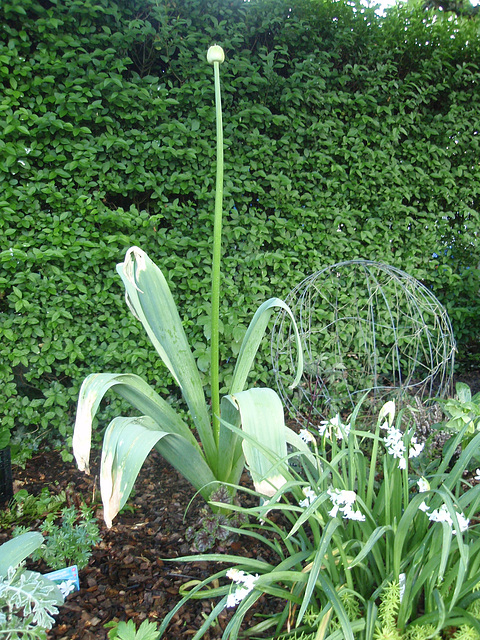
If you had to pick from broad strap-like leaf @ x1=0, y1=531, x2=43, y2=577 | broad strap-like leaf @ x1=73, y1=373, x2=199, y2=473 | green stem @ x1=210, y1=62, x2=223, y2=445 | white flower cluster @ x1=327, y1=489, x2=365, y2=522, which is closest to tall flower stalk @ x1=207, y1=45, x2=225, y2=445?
green stem @ x1=210, y1=62, x2=223, y2=445

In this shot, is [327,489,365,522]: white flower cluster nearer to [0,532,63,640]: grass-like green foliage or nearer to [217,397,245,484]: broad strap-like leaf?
[217,397,245,484]: broad strap-like leaf

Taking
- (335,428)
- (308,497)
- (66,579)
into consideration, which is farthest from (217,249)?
(66,579)

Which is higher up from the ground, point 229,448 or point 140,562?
point 229,448

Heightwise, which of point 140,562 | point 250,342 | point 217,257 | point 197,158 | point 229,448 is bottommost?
point 140,562

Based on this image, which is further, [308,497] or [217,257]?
[217,257]

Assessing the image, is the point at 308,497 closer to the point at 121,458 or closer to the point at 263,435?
the point at 263,435

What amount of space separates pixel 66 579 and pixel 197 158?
6.32 ft

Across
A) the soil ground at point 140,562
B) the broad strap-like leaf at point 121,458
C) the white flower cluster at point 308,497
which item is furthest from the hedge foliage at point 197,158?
the white flower cluster at point 308,497

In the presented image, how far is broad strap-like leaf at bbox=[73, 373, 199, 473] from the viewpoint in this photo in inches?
46.4

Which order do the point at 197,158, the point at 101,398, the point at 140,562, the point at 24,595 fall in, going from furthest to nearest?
the point at 197,158, the point at 140,562, the point at 101,398, the point at 24,595

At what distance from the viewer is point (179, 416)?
150 centimetres

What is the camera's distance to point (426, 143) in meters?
2.82

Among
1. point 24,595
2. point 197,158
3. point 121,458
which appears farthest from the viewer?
point 197,158

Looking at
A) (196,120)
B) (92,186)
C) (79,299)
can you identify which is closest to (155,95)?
(196,120)
